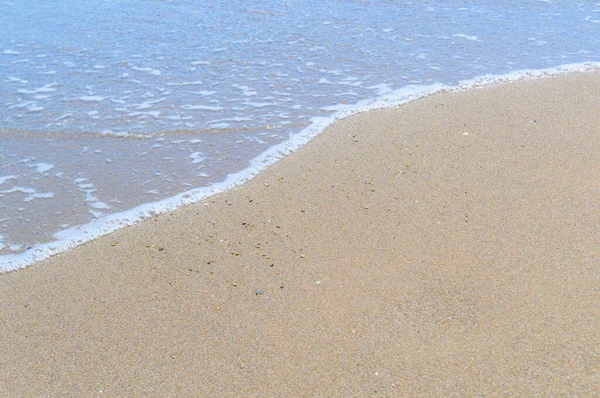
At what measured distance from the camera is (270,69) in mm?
7730

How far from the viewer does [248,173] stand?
5254mm

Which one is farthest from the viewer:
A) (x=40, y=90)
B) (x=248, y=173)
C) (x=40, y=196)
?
(x=40, y=90)

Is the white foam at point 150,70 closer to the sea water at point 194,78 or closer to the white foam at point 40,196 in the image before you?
the sea water at point 194,78

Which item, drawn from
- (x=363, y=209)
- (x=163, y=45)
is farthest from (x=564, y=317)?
(x=163, y=45)

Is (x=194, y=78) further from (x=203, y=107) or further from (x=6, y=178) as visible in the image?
(x=6, y=178)

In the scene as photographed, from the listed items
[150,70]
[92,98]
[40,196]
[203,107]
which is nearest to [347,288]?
[40,196]

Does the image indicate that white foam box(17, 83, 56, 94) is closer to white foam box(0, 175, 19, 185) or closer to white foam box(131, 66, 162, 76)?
white foam box(131, 66, 162, 76)

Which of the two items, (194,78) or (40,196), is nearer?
(40,196)

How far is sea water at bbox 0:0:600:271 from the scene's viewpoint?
5109 mm

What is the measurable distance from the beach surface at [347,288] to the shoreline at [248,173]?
0.37 feet

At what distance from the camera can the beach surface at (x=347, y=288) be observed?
10.2 ft

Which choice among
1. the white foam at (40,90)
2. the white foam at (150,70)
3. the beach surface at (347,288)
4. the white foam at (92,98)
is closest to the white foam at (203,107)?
the white foam at (92,98)

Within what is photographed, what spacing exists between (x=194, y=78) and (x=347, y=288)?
4.55 meters

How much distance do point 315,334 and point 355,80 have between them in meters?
4.44
